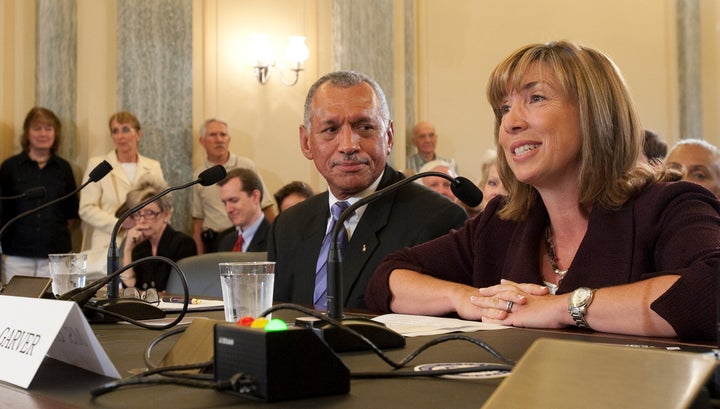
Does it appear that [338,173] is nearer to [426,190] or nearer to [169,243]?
[426,190]

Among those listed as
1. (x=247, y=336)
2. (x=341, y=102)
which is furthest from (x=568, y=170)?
(x=247, y=336)

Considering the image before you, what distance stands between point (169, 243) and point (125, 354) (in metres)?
3.80

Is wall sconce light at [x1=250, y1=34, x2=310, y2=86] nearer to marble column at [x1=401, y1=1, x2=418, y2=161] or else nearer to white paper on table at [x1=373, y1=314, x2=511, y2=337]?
marble column at [x1=401, y1=1, x2=418, y2=161]

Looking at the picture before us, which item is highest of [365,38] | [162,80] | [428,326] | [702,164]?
[365,38]

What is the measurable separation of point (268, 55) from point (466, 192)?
604cm

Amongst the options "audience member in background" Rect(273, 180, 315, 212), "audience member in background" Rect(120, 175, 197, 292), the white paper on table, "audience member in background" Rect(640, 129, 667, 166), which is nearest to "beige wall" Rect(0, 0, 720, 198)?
"audience member in background" Rect(273, 180, 315, 212)

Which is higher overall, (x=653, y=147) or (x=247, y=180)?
(x=653, y=147)

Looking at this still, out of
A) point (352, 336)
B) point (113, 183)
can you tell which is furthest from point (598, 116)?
point (113, 183)

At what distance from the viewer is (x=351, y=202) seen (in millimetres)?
2910

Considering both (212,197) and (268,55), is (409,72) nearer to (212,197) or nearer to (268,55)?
(268,55)

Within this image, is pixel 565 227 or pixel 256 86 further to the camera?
pixel 256 86

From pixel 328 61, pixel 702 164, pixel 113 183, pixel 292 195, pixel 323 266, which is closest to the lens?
pixel 323 266

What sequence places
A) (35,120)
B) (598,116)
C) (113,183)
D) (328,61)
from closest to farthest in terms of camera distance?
(598,116), (35,120), (113,183), (328,61)

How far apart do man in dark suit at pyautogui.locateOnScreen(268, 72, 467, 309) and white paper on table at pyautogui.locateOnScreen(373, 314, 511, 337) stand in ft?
2.70
